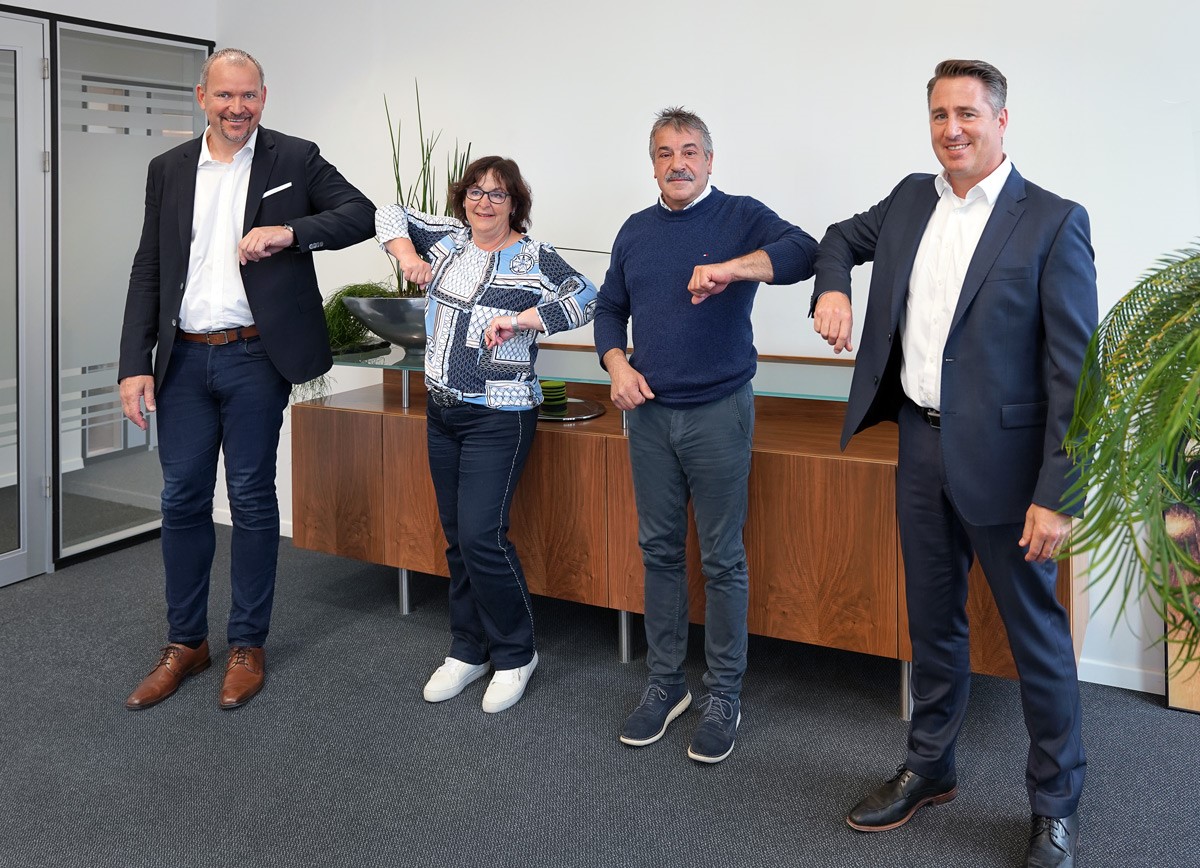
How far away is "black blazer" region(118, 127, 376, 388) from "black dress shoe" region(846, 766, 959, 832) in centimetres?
185

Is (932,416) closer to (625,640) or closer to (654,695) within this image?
(654,695)

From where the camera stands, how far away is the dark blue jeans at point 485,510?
9.07 feet

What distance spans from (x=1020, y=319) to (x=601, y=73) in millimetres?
2195

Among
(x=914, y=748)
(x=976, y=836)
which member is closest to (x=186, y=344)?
(x=914, y=748)

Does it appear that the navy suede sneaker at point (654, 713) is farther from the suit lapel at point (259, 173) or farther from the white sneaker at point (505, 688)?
the suit lapel at point (259, 173)

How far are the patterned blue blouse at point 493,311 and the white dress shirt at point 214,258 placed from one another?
56 centimetres

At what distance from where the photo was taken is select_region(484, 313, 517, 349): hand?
2631 mm

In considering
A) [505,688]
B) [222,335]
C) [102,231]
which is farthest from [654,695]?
[102,231]

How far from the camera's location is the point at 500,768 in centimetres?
257

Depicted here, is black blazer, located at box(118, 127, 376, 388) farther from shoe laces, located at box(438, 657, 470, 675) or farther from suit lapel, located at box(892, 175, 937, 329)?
suit lapel, located at box(892, 175, 937, 329)

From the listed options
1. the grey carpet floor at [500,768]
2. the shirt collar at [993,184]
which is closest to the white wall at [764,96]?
the grey carpet floor at [500,768]

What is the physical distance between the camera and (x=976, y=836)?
7.38ft

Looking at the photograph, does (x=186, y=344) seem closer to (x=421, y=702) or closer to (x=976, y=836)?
(x=421, y=702)

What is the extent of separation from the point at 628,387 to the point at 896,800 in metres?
1.11
